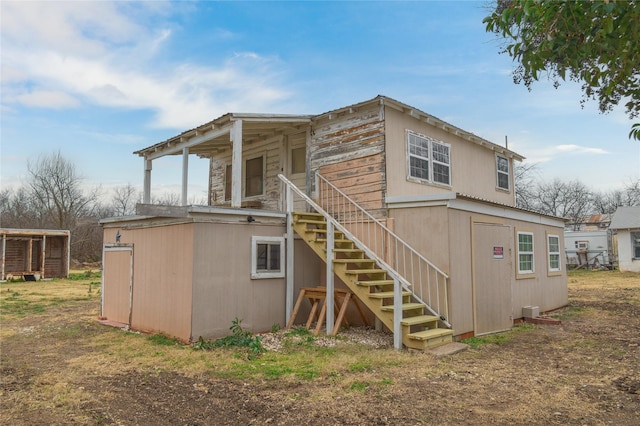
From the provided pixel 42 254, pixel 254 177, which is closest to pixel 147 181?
pixel 254 177

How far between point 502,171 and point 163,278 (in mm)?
10916

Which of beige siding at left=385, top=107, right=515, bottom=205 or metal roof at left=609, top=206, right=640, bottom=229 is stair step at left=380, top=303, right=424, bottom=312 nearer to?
beige siding at left=385, top=107, right=515, bottom=205

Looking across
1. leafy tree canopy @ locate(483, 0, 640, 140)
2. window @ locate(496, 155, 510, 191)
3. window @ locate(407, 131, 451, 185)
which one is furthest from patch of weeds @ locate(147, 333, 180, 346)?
window @ locate(496, 155, 510, 191)

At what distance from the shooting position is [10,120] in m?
21.4

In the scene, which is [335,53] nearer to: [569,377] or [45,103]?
[569,377]

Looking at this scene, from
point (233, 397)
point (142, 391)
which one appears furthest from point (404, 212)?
point (142, 391)

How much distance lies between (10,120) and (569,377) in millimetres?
25271

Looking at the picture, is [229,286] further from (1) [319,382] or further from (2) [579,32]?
(2) [579,32]

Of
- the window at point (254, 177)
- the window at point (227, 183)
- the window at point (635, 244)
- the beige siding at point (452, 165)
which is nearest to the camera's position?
the beige siding at point (452, 165)

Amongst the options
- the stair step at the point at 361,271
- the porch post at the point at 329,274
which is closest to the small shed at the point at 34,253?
the porch post at the point at 329,274

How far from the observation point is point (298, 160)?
10.8 meters

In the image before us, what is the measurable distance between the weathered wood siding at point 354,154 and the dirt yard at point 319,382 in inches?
124

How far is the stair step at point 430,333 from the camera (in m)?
6.82

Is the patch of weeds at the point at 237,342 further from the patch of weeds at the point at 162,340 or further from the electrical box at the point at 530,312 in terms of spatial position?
the electrical box at the point at 530,312
